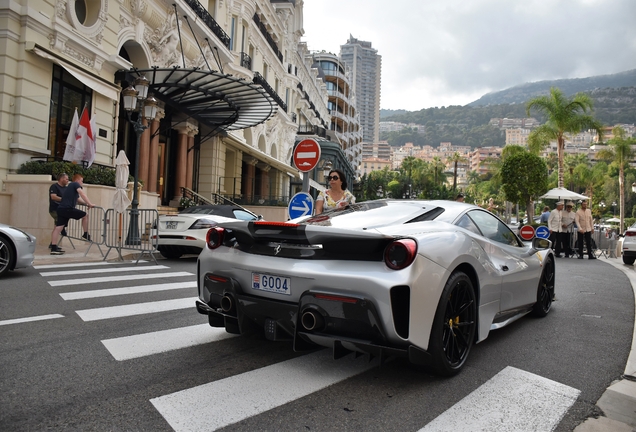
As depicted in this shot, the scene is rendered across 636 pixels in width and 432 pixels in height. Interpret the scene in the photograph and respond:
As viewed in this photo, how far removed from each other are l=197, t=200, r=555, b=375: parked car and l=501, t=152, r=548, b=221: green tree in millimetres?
29401

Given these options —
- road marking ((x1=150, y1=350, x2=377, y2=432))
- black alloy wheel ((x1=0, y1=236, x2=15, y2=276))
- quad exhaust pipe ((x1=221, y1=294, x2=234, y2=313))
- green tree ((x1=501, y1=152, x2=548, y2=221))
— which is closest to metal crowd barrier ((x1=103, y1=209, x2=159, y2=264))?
black alloy wheel ((x1=0, y1=236, x2=15, y2=276))

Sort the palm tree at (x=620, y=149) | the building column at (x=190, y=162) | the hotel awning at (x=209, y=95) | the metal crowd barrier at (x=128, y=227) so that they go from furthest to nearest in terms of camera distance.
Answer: the palm tree at (x=620, y=149)
the building column at (x=190, y=162)
the hotel awning at (x=209, y=95)
the metal crowd barrier at (x=128, y=227)

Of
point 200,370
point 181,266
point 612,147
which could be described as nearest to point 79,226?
point 181,266

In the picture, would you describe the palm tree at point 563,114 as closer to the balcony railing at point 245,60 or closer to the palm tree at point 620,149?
the balcony railing at point 245,60

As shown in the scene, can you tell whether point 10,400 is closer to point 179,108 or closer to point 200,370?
point 200,370

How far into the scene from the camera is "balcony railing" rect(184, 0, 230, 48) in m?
21.0

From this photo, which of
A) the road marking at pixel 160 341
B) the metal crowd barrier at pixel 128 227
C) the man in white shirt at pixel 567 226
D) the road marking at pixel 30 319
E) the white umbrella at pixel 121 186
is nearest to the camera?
the road marking at pixel 160 341

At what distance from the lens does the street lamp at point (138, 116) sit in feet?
38.7

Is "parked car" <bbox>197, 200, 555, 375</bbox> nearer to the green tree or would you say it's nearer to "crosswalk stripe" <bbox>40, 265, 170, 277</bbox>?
"crosswalk stripe" <bbox>40, 265, 170, 277</bbox>

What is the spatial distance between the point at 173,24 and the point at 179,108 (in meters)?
3.46

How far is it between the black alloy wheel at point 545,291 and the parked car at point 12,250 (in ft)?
23.8

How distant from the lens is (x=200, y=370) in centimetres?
339

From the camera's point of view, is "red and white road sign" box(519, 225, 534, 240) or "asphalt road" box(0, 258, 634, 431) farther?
"red and white road sign" box(519, 225, 534, 240)

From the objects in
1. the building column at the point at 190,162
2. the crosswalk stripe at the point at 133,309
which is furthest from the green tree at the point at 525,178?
the crosswalk stripe at the point at 133,309
